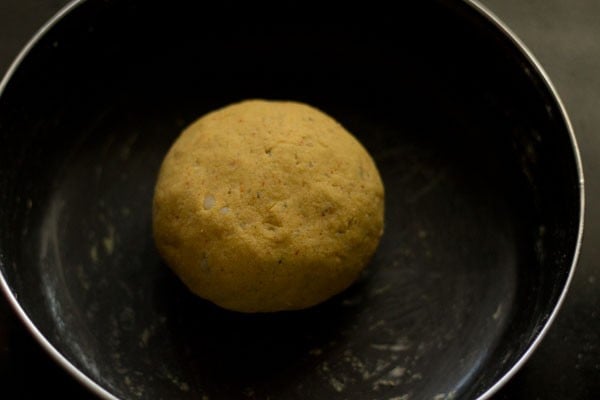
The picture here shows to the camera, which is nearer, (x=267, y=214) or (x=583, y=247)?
(x=267, y=214)

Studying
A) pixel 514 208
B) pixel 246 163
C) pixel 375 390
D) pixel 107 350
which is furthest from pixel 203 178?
pixel 514 208

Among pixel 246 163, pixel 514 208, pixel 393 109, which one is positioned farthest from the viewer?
pixel 393 109

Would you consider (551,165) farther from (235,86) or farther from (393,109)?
(235,86)
